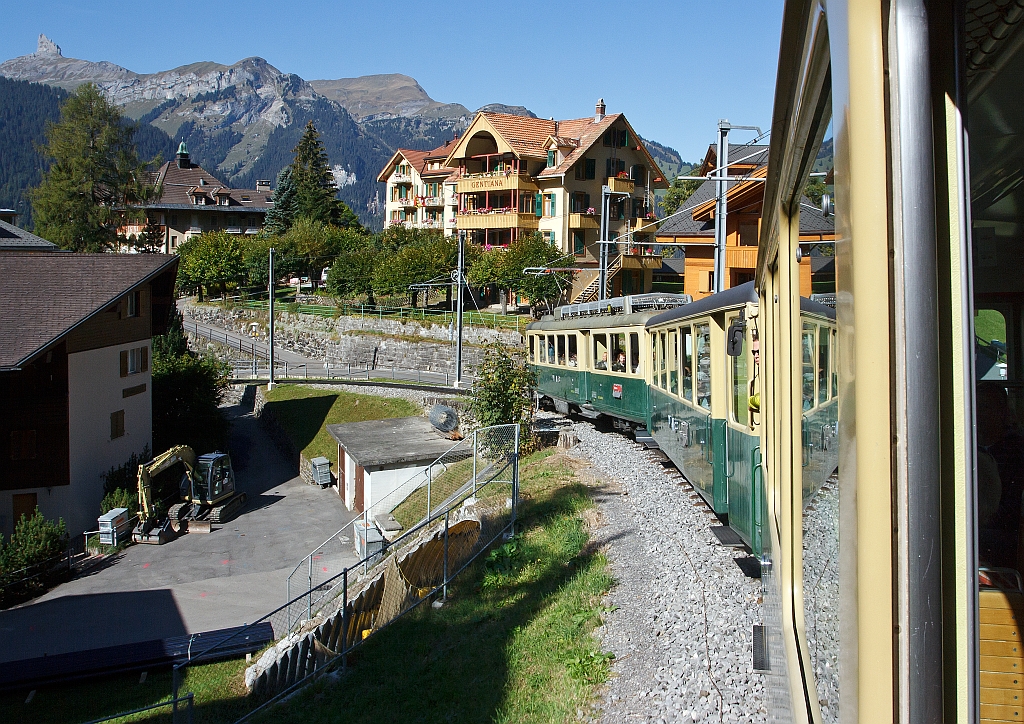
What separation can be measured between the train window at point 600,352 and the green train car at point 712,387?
0.09 feet

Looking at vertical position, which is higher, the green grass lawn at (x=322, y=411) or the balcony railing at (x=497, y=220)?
the balcony railing at (x=497, y=220)

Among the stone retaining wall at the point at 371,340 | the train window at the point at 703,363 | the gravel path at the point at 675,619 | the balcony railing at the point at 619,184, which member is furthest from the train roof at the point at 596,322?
the balcony railing at the point at 619,184

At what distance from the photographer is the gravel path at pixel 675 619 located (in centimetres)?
653

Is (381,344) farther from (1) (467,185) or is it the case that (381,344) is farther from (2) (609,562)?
(2) (609,562)

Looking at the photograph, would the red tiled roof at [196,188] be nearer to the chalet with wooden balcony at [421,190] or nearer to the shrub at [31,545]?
the chalet with wooden balcony at [421,190]

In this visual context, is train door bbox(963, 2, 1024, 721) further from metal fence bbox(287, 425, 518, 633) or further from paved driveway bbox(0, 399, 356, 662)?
paved driveway bbox(0, 399, 356, 662)

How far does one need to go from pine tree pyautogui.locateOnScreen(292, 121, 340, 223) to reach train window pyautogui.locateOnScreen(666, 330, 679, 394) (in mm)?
59256

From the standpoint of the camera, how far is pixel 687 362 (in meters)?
10.2

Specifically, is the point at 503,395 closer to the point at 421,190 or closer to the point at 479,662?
the point at 479,662

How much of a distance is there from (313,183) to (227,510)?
48737 millimetres

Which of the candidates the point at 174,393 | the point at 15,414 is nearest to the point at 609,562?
the point at 15,414

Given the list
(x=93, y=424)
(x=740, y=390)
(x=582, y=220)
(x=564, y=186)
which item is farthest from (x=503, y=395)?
(x=564, y=186)

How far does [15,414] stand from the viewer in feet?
73.7

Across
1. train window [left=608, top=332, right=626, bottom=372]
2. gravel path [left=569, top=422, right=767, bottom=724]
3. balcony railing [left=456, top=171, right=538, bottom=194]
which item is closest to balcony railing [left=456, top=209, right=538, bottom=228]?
balcony railing [left=456, top=171, right=538, bottom=194]
